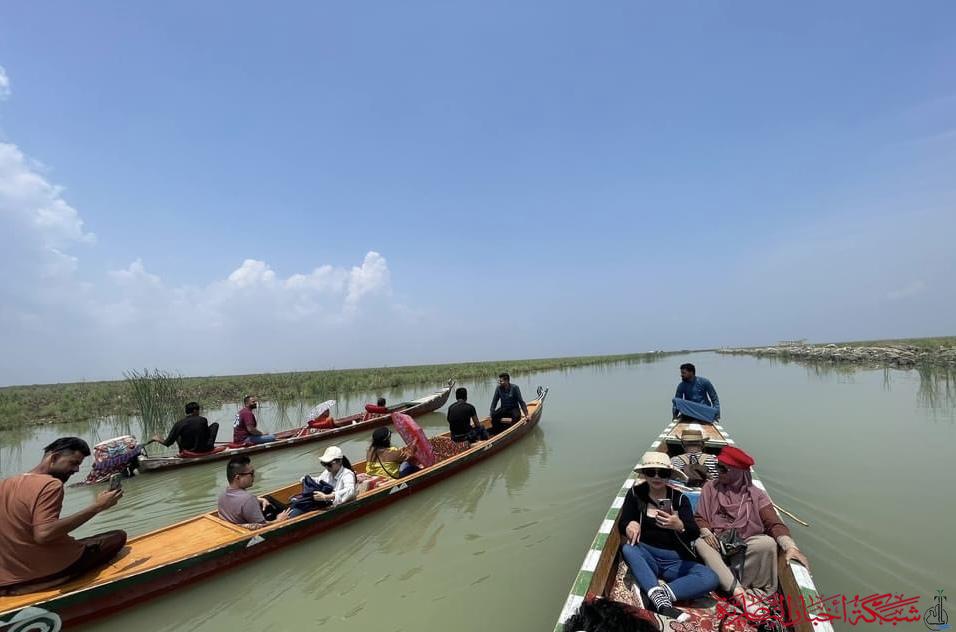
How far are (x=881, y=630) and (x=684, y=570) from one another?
1.86m

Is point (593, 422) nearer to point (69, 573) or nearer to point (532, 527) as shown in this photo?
point (532, 527)

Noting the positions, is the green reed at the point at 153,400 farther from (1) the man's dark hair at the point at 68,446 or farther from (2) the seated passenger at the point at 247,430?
(1) the man's dark hair at the point at 68,446

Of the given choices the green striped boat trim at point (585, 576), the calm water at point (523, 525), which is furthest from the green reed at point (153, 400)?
the green striped boat trim at point (585, 576)

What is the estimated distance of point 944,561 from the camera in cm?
468

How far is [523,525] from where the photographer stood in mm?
6211

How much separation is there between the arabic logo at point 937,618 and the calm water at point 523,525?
0.41 feet

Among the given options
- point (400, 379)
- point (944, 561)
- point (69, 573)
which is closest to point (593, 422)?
point (944, 561)

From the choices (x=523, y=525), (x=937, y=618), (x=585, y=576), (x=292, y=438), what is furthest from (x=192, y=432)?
(x=937, y=618)

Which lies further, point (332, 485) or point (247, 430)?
point (247, 430)

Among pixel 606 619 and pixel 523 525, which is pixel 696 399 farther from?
pixel 606 619

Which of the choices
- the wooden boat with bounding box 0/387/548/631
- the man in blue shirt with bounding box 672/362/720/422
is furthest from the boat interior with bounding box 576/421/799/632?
the man in blue shirt with bounding box 672/362/720/422

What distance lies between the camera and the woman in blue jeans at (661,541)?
3.51 metres

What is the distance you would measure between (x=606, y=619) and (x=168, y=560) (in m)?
4.91

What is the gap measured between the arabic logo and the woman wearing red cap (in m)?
1.40
